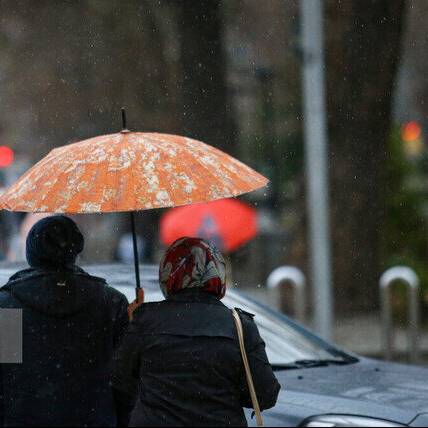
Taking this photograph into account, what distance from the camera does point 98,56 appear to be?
825 inches

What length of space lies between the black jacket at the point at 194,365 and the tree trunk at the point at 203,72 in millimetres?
9952

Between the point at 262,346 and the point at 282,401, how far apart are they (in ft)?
3.58

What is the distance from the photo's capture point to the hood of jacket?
13.6ft

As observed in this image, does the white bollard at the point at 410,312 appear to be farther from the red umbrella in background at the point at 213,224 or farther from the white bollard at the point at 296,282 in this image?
the red umbrella in background at the point at 213,224

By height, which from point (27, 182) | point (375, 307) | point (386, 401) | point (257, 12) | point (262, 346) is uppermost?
point (257, 12)

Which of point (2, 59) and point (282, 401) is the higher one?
point (2, 59)

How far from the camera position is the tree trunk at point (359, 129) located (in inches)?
490

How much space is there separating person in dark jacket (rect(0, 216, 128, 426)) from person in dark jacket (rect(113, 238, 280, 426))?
42 cm

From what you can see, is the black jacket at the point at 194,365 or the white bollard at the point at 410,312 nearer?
the black jacket at the point at 194,365

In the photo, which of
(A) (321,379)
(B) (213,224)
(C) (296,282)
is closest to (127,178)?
(A) (321,379)

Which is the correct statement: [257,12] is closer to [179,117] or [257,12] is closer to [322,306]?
[179,117]

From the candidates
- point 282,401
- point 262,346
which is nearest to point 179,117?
point 282,401

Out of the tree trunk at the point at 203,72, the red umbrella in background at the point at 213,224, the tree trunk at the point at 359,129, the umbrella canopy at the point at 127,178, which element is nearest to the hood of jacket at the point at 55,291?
the umbrella canopy at the point at 127,178

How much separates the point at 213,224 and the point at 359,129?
7.95 feet
